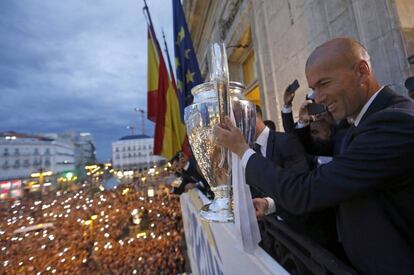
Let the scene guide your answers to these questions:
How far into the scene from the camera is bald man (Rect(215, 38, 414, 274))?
657 millimetres

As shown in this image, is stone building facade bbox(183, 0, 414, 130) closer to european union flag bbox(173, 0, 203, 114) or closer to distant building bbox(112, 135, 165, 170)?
european union flag bbox(173, 0, 203, 114)

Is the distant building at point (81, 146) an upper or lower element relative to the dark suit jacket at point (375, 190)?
upper

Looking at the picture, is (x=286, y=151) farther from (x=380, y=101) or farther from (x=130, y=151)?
(x=130, y=151)

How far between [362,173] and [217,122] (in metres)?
0.48

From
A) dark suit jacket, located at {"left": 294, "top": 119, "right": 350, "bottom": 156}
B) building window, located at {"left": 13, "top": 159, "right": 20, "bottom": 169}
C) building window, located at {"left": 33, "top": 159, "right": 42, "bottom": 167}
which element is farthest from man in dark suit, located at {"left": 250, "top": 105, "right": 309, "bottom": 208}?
building window, located at {"left": 33, "top": 159, "right": 42, "bottom": 167}

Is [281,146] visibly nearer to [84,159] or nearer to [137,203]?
[137,203]

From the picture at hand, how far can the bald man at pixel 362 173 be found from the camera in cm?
66

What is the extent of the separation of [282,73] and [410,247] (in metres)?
3.55

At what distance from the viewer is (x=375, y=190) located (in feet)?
2.26

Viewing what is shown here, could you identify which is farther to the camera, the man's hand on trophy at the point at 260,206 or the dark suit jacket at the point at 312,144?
the dark suit jacket at the point at 312,144

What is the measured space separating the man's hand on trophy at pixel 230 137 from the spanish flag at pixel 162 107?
2876mm

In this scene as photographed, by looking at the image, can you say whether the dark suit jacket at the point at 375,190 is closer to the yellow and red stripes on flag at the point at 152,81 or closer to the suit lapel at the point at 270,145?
the suit lapel at the point at 270,145

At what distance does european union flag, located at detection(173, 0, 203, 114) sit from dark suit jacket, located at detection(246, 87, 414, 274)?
2629mm

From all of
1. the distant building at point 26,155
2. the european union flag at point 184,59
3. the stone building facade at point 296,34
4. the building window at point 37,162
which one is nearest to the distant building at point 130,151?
the distant building at point 26,155
